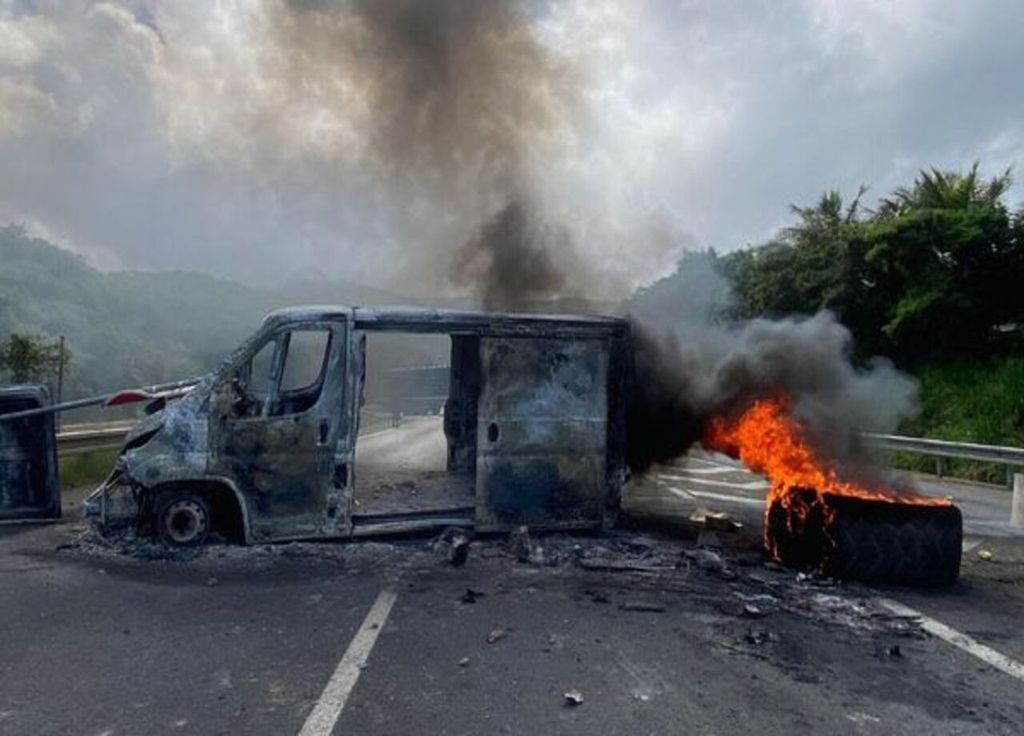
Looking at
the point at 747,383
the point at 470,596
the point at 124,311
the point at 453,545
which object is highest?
the point at 124,311

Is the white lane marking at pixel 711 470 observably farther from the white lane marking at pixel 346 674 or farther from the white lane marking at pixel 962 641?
the white lane marking at pixel 346 674

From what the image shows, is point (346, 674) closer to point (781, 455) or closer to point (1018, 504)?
point (781, 455)

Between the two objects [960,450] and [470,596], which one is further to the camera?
[960,450]

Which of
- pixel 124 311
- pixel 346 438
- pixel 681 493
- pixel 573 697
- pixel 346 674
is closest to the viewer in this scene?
pixel 573 697

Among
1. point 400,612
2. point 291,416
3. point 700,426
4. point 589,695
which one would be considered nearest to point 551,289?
point 700,426

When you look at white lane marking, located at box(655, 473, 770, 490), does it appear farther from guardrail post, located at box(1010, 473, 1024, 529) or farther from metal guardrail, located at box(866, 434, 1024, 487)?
guardrail post, located at box(1010, 473, 1024, 529)

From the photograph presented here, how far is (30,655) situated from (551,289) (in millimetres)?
9572

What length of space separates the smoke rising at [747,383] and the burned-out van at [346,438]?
0.65m

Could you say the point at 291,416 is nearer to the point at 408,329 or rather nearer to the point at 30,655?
the point at 408,329

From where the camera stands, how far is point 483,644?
15.1ft

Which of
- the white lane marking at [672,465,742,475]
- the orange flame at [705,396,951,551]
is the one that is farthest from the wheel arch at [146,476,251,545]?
the white lane marking at [672,465,742,475]

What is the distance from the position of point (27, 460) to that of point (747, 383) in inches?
301

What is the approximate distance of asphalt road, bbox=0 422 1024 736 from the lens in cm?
367

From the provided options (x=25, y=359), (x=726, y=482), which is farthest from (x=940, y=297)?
(x=25, y=359)
